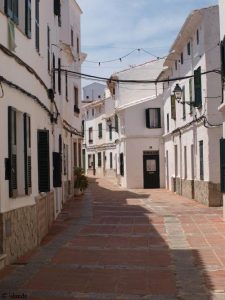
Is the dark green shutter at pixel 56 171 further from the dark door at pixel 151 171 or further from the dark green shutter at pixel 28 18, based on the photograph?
the dark door at pixel 151 171

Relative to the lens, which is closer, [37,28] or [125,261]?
[125,261]

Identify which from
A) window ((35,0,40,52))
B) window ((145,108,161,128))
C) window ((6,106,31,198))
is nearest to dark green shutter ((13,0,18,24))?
window ((6,106,31,198))

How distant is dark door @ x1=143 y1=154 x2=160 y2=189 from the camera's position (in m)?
34.0

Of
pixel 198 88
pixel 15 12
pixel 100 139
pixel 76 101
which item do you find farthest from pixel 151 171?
pixel 15 12

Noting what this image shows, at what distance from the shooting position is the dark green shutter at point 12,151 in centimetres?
918

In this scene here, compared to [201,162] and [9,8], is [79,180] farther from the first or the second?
[9,8]

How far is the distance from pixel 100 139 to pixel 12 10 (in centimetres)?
4438

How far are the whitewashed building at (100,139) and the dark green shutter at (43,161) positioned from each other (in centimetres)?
3233

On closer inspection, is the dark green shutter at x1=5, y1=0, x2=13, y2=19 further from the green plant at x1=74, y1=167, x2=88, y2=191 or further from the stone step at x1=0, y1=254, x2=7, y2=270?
the green plant at x1=74, y1=167, x2=88, y2=191

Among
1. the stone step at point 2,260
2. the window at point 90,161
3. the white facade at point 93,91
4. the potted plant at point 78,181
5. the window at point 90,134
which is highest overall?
the white facade at point 93,91

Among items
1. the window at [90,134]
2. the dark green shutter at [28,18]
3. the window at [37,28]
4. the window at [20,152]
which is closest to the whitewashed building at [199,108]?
the window at [37,28]

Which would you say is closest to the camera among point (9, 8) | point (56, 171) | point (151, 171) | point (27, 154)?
point (9, 8)

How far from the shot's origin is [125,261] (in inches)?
386

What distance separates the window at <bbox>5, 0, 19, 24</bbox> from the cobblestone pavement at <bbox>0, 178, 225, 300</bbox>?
4.24 meters
